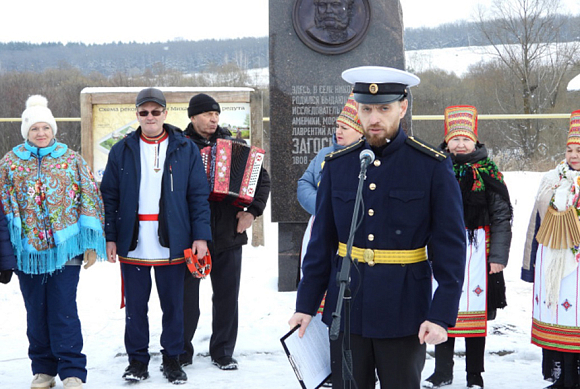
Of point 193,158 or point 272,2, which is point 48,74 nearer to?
point 272,2

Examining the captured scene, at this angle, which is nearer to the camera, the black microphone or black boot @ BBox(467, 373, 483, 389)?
the black microphone

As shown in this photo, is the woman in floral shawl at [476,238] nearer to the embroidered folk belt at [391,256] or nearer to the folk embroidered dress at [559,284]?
the folk embroidered dress at [559,284]

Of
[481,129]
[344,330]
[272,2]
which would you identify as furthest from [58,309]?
[481,129]

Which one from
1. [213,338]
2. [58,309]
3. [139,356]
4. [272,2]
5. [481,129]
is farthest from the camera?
[481,129]

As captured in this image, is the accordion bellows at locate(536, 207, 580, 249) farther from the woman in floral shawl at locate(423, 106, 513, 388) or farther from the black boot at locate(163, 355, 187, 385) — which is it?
the black boot at locate(163, 355, 187, 385)

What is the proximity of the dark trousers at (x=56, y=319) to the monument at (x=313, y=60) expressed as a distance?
290 centimetres

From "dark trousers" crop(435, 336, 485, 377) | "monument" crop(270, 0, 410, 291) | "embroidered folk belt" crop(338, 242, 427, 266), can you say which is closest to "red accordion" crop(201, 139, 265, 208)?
"dark trousers" crop(435, 336, 485, 377)

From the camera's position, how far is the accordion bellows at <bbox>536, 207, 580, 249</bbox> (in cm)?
454

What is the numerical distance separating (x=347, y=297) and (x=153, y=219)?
244 centimetres

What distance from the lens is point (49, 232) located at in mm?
4465

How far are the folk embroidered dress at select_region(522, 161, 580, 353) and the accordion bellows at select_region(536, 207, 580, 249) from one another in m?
0.03

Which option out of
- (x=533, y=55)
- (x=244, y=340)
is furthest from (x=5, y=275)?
(x=533, y=55)

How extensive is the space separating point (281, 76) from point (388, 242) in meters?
4.61

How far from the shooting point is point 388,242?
281cm
